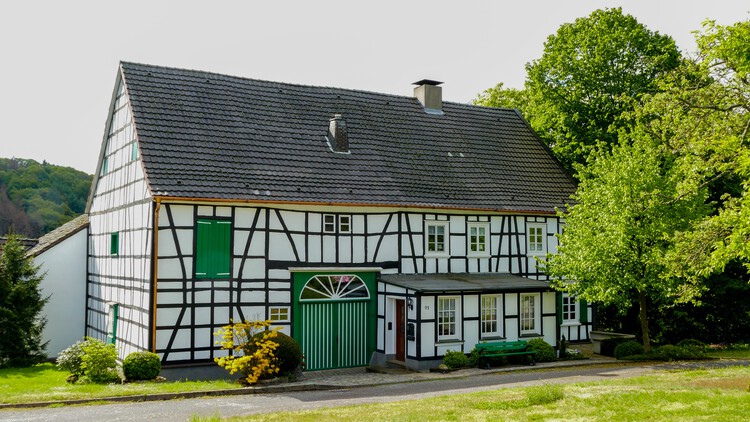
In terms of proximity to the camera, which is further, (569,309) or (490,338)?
(569,309)

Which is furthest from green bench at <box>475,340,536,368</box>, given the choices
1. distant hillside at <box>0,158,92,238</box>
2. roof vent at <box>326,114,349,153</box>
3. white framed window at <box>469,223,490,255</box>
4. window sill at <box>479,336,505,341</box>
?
distant hillside at <box>0,158,92,238</box>

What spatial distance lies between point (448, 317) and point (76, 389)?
10.8 metres

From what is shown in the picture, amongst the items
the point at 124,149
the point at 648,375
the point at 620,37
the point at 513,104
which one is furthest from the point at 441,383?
the point at 513,104

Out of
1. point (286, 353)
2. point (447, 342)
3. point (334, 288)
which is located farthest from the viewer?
point (334, 288)

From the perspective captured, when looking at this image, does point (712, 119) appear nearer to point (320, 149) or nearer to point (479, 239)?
point (479, 239)

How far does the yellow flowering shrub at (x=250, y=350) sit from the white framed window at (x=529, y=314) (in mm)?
8567

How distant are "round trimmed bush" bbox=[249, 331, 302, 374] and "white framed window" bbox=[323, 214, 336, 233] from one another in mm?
4101

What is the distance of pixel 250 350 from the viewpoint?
20.1 metres

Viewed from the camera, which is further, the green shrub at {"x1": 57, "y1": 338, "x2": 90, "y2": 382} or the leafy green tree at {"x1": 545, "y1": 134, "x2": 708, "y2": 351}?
the leafy green tree at {"x1": 545, "y1": 134, "x2": 708, "y2": 351}

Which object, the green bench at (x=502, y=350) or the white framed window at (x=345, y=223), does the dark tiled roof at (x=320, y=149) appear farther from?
the green bench at (x=502, y=350)

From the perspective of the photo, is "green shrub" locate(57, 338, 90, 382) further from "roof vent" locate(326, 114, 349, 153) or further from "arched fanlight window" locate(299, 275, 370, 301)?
"roof vent" locate(326, 114, 349, 153)

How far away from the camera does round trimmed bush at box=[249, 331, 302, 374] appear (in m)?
20.4

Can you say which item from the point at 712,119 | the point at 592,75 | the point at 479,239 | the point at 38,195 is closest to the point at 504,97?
the point at 592,75

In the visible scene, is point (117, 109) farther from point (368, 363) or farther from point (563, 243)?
point (563, 243)
